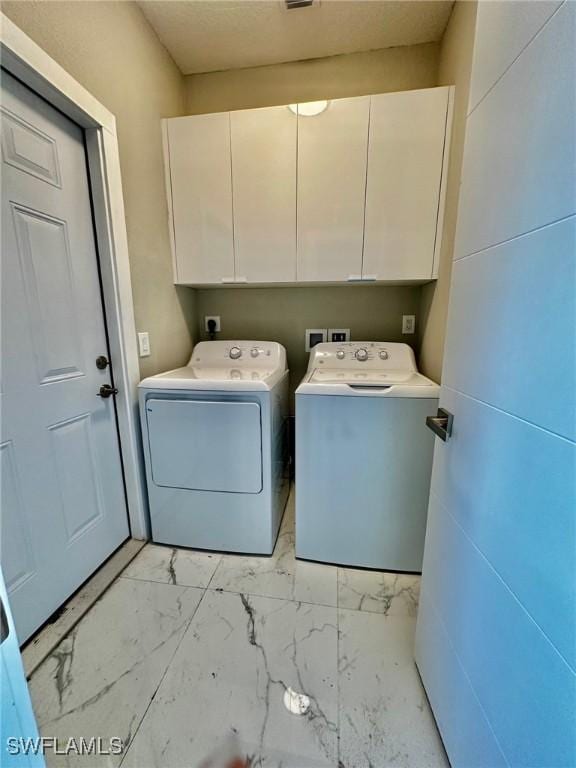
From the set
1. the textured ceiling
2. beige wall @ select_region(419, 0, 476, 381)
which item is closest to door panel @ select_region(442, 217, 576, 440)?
beige wall @ select_region(419, 0, 476, 381)

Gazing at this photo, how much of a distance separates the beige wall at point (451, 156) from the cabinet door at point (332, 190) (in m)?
0.42

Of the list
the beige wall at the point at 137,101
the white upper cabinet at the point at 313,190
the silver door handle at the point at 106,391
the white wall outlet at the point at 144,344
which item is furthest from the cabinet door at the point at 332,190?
the silver door handle at the point at 106,391

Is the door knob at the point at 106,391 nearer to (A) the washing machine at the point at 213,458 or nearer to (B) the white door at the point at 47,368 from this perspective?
(B) the white door at the point at 47,368

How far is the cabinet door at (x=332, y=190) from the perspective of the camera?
5.14 ft

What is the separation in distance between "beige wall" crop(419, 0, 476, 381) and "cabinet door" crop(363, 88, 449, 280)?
0.08 meters

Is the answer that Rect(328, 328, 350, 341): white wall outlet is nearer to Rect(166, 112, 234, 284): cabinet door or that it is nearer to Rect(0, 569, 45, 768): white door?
Rect(166, 112, 234, 284): cabinet door

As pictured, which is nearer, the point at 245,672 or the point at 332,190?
the point at 245,672

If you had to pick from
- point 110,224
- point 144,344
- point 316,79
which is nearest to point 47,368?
point 144,344

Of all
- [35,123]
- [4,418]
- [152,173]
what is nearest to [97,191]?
[35,123]

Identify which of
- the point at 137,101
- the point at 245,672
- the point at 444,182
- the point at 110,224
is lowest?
the point at 245,672

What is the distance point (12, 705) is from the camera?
0.48 metres

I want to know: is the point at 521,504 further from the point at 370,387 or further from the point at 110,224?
the point at 110,224

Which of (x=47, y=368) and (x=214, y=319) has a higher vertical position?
(x=214, y=319)

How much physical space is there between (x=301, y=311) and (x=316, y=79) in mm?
1378
